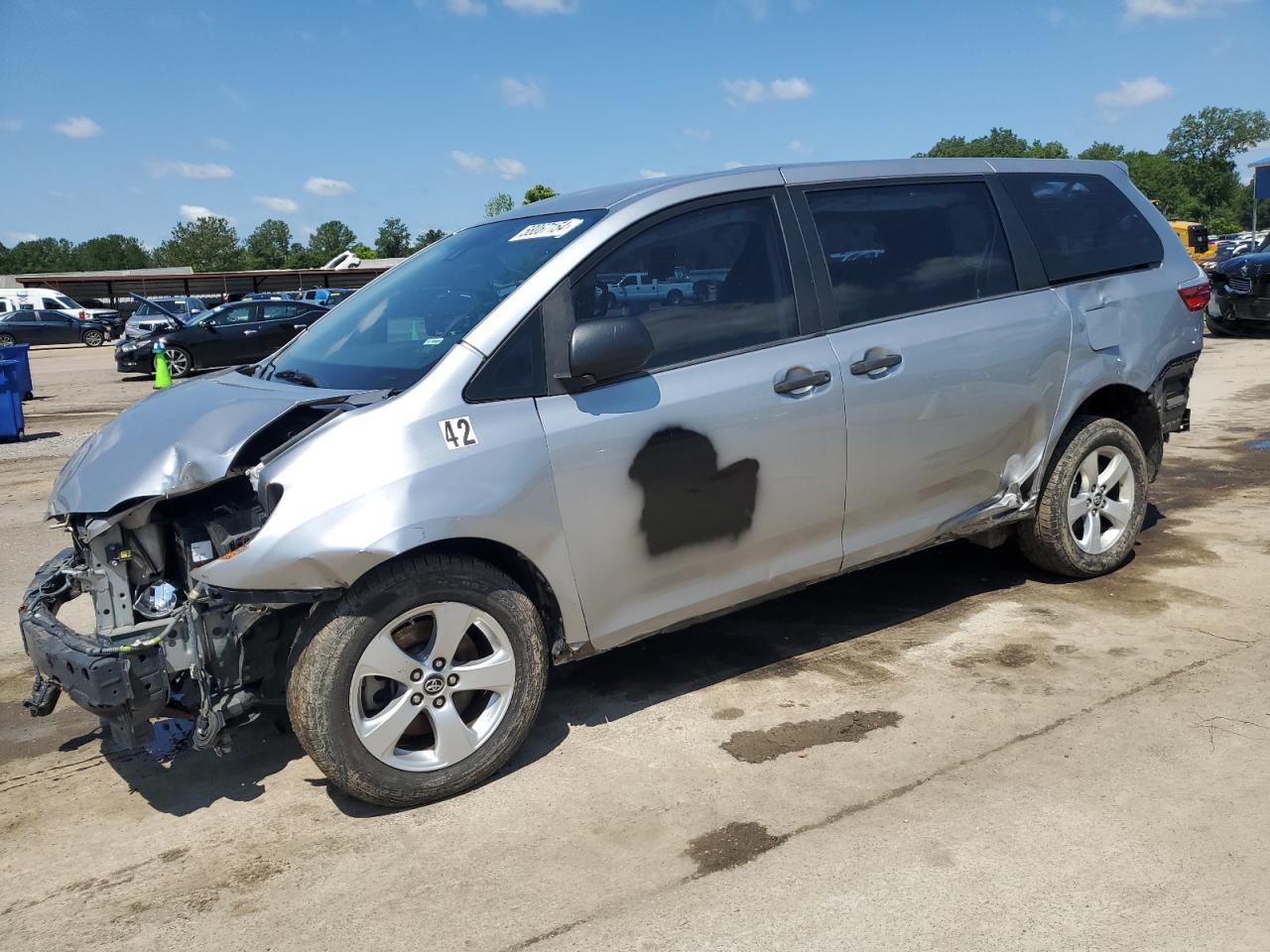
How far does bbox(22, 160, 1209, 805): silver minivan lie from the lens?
326cm

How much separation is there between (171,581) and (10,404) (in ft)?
33.9

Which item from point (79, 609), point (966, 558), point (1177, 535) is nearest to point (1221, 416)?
point (1177, 535)

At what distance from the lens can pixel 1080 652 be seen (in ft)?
14.7

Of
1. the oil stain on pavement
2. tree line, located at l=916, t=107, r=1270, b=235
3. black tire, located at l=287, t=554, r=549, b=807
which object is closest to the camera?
black tire, located at l=287, t=554, r=549, b=807

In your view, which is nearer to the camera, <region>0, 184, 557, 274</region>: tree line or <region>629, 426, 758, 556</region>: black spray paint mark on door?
<region>629, 426, 758, 556</region>: black spray paint mark on door

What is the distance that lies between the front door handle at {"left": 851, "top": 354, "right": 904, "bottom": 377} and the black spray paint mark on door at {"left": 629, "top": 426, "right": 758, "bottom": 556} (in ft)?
1.99

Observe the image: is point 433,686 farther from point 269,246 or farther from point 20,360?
point 269,246

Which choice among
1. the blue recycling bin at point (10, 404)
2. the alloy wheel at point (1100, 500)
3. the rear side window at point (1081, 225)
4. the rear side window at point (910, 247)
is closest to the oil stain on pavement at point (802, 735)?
the rear side window at point (910, 247)

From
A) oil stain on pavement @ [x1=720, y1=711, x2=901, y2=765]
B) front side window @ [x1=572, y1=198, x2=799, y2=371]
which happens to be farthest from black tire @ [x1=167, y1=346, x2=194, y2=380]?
oil stain on pavement @ [x1=720, y1=711, x2=901, y2=765]

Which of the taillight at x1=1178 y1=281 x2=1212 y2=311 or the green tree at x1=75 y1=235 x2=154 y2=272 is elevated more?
the green tree at x1=75 y1=235 x2=154 y2=272

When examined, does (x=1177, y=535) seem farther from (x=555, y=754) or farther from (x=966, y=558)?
(x=555, y=754)

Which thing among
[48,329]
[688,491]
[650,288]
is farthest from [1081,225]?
[48,329]

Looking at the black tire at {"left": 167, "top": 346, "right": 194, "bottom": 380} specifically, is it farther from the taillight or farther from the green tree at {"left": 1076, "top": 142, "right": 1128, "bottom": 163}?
the green tree at {"left": 1076, "top": 142, "right": 1128, "bottom": 163}

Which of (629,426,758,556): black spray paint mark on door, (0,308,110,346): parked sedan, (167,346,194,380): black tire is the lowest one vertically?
(629,426,758,556): black spray paint mark on door
